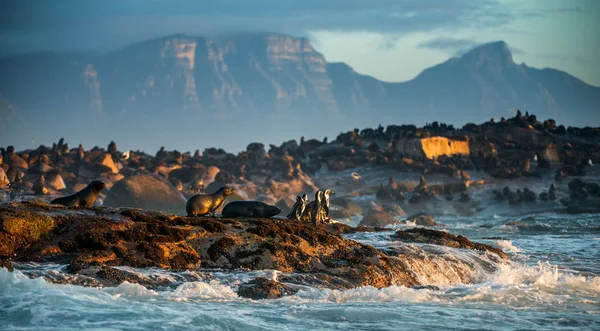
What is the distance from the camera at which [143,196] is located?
3712cm

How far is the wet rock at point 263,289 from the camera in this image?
515 inches

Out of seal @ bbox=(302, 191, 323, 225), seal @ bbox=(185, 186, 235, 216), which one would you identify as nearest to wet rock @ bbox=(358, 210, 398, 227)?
seal @ bbox=(302, 191, 323, 225)

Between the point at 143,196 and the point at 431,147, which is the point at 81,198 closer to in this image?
the point at 143,196

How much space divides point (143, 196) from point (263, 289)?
24618 mm

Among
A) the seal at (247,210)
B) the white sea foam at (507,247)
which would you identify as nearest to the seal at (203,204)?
the seal at (247,210)

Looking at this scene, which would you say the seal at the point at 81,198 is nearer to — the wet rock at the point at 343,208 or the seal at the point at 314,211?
the seal at the point at 314,211

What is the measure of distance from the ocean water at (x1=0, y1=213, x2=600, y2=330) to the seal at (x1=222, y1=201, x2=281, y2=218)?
3.17m

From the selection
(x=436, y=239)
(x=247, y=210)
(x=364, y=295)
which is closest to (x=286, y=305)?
(x=364, y=295)

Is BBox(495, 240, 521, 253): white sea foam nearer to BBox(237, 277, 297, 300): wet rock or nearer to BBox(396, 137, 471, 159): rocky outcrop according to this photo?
BBox(237, 277, 297, 300): wet rock

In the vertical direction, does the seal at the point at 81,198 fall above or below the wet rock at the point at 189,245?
above

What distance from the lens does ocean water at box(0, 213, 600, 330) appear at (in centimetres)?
1130

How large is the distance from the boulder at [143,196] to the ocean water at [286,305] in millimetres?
22270

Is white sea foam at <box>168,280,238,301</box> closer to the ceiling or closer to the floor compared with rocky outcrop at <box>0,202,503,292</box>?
closer to the floor

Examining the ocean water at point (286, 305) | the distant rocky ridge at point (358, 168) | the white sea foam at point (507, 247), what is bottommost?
the ocean water at point (286, 305)
